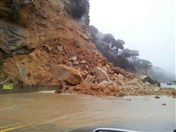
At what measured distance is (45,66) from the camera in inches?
A: 1221

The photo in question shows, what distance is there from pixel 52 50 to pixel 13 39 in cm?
1111

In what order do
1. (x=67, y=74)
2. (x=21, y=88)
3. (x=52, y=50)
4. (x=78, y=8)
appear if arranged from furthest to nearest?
(x=78, y=8) → (x=52, y=50) → (x=67, y=74) → (x=21, y=88)

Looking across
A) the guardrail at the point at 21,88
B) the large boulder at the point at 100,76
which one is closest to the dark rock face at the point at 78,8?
the large boulder at the point at 100,76

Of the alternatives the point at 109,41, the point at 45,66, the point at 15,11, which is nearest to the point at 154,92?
→ the point at 45,66

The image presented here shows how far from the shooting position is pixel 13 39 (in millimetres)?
25016

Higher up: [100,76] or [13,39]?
[13,39]

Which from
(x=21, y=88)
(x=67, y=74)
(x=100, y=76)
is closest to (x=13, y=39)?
(x=21, y=88)

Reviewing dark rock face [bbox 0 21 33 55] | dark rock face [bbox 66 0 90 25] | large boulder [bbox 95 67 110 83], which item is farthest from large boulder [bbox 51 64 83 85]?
dark rock face [bbox 66 0 90 25]

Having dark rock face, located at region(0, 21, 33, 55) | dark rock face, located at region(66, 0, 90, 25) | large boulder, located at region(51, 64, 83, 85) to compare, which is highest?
dark rock face, located at region(66, 0, 90, 25)

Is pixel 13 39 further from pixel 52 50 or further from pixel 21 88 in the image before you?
pixel 52 50

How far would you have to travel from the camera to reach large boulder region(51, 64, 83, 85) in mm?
29966

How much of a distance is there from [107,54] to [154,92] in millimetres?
37362

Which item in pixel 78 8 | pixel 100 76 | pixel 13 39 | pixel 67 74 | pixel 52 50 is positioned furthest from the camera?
pixel 78 8

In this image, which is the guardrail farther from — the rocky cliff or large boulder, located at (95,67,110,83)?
large boulder, located at (95,67,110,83)
